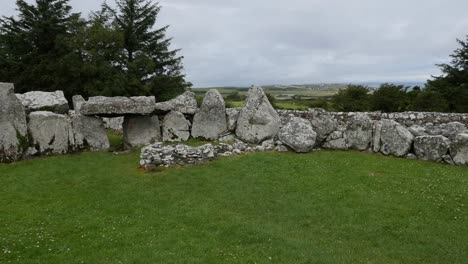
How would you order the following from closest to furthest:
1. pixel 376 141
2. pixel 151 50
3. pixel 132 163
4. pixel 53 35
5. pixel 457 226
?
pixel 457 226
pixel 132 163
pixel 376 141
pixel 53 35
pixel 151 50

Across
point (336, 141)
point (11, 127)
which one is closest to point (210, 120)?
point (336, 141)

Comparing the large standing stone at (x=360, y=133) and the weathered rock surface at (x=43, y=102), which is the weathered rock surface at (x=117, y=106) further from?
the large standing stone at (x=360, y=133)

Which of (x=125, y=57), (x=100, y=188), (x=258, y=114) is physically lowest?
(x=100, y=188)

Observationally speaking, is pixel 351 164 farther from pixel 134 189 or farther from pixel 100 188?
pixel 100 188

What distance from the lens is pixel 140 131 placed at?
93.8 feet

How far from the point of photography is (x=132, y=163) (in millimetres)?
24219

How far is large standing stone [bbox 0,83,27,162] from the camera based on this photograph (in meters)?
23.9

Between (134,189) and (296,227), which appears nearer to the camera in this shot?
(296,227)

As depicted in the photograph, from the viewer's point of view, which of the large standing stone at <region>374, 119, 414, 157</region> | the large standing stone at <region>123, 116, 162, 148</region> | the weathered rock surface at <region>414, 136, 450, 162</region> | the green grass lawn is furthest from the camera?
the large standing stone at <region>123, 116, 162, 148</region>

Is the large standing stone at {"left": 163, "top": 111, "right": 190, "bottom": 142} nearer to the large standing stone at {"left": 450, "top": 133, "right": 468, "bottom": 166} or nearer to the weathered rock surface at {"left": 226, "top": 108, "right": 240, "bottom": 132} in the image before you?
the weathered rock surface at {"left": 226, "top": 108, "right": 240, "bottom": 132}

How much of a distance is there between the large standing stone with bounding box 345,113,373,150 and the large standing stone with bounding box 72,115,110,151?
661 inches

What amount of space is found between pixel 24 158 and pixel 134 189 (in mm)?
9682

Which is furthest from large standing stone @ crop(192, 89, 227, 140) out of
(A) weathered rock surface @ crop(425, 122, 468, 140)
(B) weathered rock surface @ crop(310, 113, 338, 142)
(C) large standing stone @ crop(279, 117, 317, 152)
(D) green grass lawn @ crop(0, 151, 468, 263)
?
(A) weathered rock surface @ crop(425, 122, 468, 140)

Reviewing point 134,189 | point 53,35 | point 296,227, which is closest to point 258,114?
point 134,189
